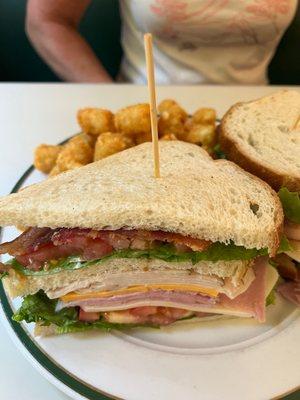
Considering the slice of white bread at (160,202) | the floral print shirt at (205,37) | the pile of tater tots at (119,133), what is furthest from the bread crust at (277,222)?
the floral print shirt at (205,37)

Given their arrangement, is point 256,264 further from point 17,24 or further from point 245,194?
point 17,24

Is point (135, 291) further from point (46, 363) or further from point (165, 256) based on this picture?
point (46, 363)

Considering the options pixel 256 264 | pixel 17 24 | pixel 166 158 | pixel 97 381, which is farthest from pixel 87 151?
pixel 17 24

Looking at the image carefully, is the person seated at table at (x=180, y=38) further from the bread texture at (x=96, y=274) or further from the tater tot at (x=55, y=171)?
the bread texture at (x=96, y=274)

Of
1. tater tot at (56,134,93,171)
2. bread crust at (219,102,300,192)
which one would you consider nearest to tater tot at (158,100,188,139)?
bread crust at (219,102,300,192)

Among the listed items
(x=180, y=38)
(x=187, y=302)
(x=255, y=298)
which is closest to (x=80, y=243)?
(x=187, y=302)

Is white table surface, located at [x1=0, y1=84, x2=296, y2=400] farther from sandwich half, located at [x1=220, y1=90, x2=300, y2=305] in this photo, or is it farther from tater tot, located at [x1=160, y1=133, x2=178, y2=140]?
tater tot, located at [x1=160, y1=133, x2=178, y2=140]
